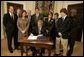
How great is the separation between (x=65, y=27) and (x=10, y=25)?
48 centimetres

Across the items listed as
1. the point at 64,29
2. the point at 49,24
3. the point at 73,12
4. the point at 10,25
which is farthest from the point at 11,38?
the point at 73,12

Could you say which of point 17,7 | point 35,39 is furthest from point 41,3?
point 35,39

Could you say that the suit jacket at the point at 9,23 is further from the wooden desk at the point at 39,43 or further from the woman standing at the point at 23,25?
the wooden desk at the point at 39,43

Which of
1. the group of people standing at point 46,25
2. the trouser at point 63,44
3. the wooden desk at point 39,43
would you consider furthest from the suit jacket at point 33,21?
the trouser at point 63,44

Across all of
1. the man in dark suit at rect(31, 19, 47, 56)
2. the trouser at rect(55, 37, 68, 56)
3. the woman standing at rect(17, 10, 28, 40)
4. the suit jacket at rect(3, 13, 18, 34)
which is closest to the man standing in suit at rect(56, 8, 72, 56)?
the trouser at rect(55, 37, 68, 56)

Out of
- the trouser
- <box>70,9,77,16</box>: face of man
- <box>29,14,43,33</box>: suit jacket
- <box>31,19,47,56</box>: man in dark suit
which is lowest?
the trouser

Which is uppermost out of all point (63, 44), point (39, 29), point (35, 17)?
point (35, 17)

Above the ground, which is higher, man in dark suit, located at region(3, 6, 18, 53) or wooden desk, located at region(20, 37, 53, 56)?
man in dark suit, located at region(3, 6, 18, 53)

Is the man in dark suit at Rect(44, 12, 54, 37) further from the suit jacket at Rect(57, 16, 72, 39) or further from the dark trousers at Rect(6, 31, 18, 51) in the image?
the dark trousers at Rect(6, 31, 18, 51)

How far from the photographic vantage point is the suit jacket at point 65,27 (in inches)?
60.0

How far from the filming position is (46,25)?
155 centimetres

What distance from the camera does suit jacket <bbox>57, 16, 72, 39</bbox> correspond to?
60.0 inches

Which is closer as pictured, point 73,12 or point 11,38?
point 73,12

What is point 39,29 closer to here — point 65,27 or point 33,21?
point 33,21
